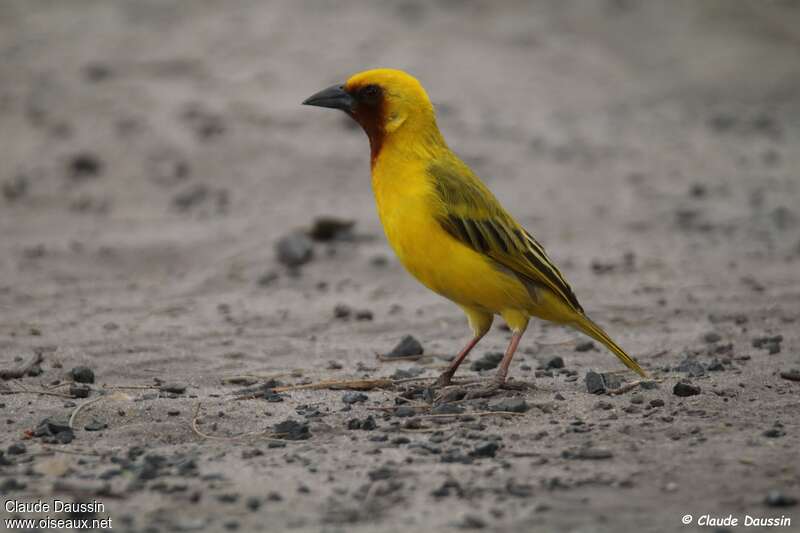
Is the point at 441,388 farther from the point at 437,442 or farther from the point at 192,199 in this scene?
the point at 192,199

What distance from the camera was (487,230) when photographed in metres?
5.68

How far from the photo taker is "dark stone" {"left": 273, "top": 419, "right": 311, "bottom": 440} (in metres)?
4.96

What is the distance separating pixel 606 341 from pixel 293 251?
3.52m

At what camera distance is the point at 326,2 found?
1465 centimetres

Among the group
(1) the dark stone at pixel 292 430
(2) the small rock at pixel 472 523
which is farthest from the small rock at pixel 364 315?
(2) the small rock at pixel 472 523

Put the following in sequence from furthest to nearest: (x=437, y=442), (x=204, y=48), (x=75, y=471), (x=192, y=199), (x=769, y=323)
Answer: (x=204, y=48) → (x=192, y=199) → (x=769, y=323) → (x=437, y=442) → (x=75, y=471)

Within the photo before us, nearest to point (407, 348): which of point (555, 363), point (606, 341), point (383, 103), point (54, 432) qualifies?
point (555, 363)

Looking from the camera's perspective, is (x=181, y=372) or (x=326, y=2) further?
(x=326, y=2)

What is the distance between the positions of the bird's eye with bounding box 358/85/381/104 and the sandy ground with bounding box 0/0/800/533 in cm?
142

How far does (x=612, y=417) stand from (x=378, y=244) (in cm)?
429

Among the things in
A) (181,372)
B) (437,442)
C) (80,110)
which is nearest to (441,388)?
(437,442)

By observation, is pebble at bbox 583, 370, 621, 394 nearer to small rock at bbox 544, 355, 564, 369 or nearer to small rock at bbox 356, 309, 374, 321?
small rock at bbox 544, 355, 564, 369

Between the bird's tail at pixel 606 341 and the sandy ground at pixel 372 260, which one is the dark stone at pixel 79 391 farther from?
the bird's tail at pixel 606 341

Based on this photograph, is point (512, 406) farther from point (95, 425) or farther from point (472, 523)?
point (95, 425)
